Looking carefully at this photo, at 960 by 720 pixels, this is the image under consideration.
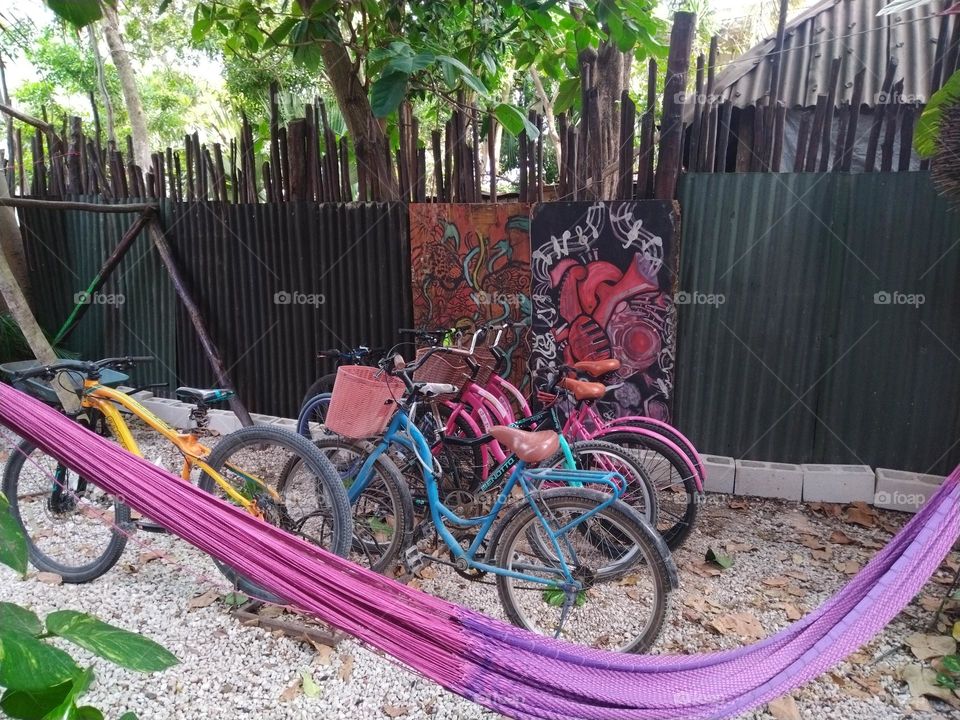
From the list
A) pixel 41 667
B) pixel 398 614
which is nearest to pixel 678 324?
pixel 398 614

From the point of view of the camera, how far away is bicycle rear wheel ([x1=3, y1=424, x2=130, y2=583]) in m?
3.08

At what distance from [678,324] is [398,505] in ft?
7.11

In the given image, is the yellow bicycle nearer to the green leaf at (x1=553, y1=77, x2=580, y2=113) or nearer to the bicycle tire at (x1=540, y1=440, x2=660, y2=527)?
the bicycle tire at (x1=540, y1=440, x2=660, y2=527)

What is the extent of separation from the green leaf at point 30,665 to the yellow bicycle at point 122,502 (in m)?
1.78

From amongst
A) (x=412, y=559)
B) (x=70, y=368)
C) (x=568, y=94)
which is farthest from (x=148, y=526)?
(x=568, y=94)

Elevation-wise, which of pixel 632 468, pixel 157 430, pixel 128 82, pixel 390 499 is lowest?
pixel 390 499

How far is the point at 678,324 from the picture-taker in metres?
4.11

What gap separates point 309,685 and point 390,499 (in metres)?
0.83

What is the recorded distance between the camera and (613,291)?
4.14 meters

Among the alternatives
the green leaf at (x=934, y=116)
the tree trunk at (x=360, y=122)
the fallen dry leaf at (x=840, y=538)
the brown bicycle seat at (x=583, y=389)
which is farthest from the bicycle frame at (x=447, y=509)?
the tree trunk at (x=360, y=122)

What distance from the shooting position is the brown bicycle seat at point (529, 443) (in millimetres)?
2502

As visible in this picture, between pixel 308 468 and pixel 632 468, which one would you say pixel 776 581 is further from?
pixel 308 468

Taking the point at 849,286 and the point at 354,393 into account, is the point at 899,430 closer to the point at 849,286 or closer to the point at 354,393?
the point at 849,286

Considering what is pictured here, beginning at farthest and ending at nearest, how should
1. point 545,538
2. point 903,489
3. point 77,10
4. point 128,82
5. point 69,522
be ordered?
1. point 128,82
2. point 903,489
3. point 69,522
4. point 545,538
5. point 77,10
